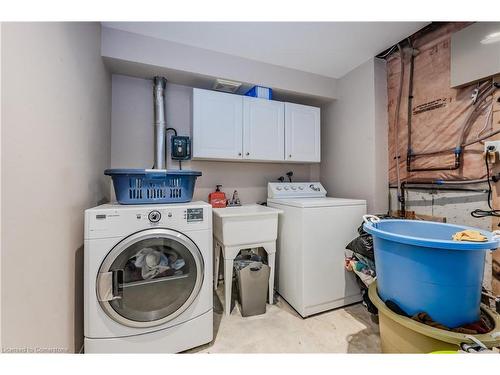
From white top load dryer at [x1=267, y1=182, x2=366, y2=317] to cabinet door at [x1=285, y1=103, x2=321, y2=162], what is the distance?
0.68 m

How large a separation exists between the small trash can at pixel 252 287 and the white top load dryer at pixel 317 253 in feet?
0.83

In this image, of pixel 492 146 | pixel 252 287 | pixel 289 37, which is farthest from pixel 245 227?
pixel 492 146

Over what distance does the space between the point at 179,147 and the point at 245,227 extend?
3.44 feet

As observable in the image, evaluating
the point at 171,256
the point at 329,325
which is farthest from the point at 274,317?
the point at 171,256

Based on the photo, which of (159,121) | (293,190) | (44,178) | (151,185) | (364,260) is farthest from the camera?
(293,190)

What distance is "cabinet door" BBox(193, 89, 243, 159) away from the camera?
6.35 ft

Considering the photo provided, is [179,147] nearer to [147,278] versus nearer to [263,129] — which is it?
[263,129]

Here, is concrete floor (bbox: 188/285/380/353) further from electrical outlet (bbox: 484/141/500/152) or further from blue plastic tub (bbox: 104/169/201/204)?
Result: electrical outlet (bbox: 484/141/500/152)

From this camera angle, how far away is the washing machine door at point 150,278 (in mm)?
1178

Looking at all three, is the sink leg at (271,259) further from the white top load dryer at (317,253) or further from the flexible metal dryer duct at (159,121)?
the flexible metal dryer duct at (159,121)

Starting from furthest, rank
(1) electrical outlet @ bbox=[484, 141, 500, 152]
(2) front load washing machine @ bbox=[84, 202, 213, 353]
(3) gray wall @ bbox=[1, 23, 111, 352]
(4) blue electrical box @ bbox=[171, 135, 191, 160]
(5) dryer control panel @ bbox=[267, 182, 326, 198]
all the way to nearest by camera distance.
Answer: (5) dryer control panel @ bbox=[267, 182, 326, 198], (4) blue electrical box @ bbox=[171, 135, 191, 160], (1) electrical outlet @ bbox=[484, 141, 500, 152], (2) front load washing machine @ bbox=[84, 202, 213, 353], (3) gray wall @ bbox=[1, 23, 111, 352]

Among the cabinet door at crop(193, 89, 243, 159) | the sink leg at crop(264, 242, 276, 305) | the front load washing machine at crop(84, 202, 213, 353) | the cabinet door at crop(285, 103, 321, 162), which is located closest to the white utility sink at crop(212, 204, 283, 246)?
the sink leg at crop(264, 242, 276, 305)

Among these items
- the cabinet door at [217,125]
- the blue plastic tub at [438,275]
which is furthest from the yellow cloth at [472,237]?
the cabinet door at [217,125]

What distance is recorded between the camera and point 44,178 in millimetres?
911
